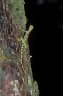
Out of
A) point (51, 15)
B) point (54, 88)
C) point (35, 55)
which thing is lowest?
point (54, 88)

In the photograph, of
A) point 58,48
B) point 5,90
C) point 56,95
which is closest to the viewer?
point 5,90

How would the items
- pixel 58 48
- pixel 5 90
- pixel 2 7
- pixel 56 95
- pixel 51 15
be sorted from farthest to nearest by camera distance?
pixel 51 15, pixel 58 48, pixel 56 95, pixel 2 7, pixel 5 90

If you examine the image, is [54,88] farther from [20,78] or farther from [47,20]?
[20,78]

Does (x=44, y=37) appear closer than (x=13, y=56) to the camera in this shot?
No

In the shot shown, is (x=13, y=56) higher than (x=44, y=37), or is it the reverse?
(x=44, y=37)

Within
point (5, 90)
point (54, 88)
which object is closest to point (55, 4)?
point (54, 88)
